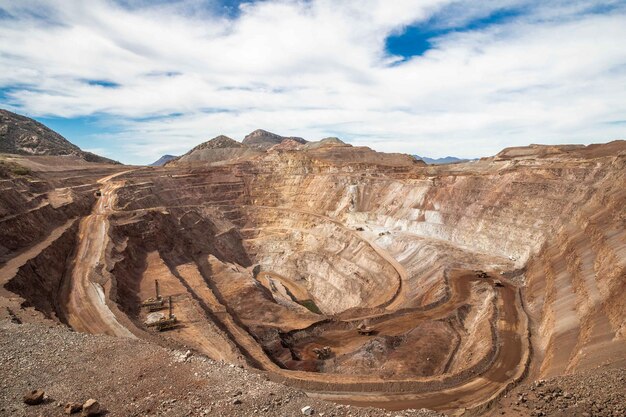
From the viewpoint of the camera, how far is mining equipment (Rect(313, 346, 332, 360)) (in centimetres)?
3200

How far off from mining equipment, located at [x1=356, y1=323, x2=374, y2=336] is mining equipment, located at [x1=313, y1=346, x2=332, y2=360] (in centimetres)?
400

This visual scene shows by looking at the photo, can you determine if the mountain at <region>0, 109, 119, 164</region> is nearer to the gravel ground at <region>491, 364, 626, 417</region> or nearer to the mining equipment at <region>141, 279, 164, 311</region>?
the mining equipment at <region>141, 279, 164, 311</region>

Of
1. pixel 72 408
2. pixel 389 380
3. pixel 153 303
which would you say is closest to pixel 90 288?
pixel 153 303

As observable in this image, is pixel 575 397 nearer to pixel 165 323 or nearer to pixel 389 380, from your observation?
pixel 389 380

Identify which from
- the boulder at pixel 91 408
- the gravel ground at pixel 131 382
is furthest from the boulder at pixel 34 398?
the boulder at pixel 91 408

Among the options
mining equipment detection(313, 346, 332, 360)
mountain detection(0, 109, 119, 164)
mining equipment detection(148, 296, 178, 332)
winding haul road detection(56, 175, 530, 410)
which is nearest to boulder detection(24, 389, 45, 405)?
winding haul road detection(56, 175, 530, 410)

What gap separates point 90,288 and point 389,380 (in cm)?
2779

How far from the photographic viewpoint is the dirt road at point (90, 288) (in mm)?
28117

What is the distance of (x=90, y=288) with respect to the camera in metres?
34.2

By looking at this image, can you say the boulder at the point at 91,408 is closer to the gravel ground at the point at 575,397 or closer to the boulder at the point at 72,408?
the boulder at the point at 72,408

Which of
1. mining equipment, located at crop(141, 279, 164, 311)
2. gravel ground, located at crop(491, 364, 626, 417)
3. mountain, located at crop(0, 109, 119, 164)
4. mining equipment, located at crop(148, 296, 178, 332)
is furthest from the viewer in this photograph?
mountain, located at crop(0, 109, 119, 164)

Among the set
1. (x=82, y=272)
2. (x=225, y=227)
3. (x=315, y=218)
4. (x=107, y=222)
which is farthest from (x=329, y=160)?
(x=82, y=272)

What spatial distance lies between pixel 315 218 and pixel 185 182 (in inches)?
1263

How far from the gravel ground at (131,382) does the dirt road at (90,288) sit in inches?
321
